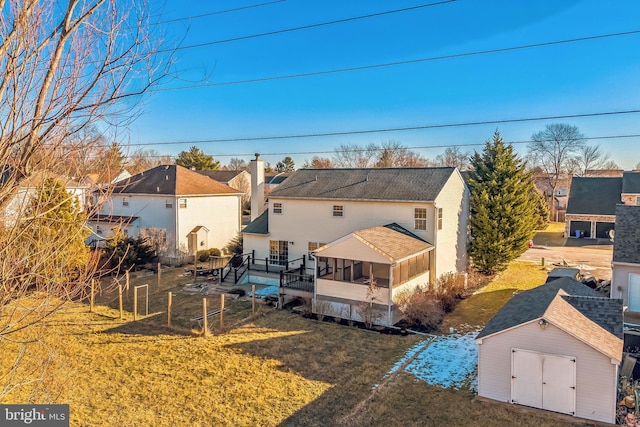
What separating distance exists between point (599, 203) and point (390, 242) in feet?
104

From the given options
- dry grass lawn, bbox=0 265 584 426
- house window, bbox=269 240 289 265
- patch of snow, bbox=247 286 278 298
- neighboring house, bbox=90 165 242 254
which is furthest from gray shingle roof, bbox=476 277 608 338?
neighboring house, bbox=90 165 242 254

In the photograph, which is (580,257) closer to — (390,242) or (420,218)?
(420,218)

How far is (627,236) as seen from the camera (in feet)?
54.6

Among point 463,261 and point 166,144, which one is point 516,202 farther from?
point 166,144

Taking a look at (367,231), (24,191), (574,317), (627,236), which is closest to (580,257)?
(627,236)

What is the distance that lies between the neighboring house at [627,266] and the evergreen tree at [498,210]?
7.44m

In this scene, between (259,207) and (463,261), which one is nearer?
(463,261)

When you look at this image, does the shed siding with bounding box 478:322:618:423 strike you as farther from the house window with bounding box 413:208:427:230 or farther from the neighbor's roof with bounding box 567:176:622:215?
the neighbor's roof with bounding box 567:176:622:215

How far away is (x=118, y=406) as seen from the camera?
10484 mm

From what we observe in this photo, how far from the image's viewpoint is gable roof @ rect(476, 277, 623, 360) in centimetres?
1012

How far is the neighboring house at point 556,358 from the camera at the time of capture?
979 centimetres

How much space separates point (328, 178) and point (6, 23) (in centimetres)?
2046

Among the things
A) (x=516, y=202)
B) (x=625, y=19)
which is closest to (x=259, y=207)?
(x=516, y=202)

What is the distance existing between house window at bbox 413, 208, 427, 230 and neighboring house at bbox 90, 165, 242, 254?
1630cm
